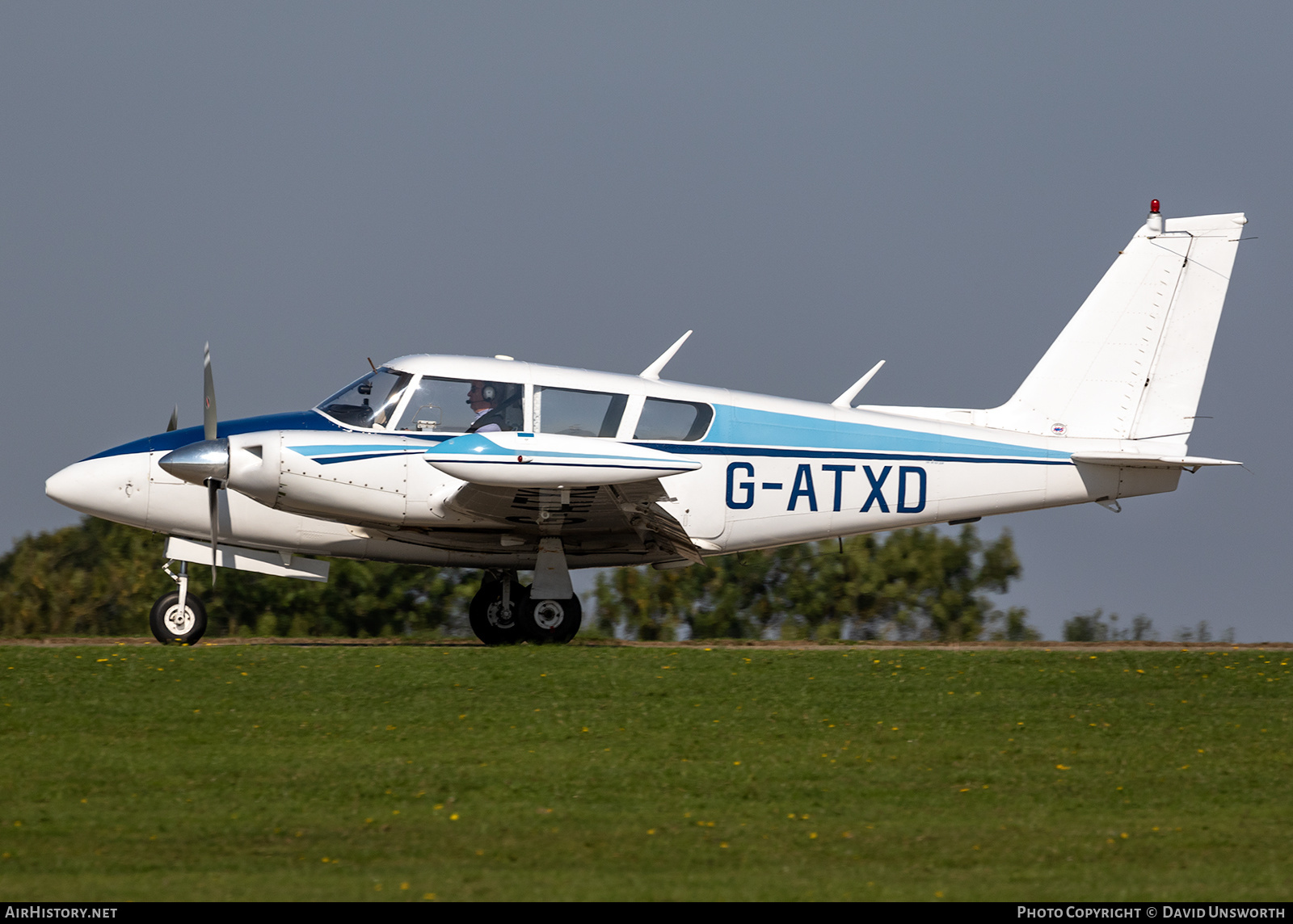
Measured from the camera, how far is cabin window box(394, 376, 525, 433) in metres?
11.1

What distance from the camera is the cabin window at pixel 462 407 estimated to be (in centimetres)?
1108

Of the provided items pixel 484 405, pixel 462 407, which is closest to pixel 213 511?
pixel 462 407

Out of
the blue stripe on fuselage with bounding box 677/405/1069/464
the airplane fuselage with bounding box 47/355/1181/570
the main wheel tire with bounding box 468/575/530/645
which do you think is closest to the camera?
the airplane fuselage with bounding box 47/355/1181/570

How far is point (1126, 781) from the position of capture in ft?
25.0

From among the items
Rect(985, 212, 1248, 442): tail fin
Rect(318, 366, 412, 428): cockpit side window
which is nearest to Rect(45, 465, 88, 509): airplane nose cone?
Rect(318, 366, 412, 428): cockpit side window

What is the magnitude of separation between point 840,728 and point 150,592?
438 inches

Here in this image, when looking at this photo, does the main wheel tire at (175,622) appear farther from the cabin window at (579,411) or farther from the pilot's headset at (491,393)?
the cabin window at (579,411)

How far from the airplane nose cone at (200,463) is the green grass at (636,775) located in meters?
1.40

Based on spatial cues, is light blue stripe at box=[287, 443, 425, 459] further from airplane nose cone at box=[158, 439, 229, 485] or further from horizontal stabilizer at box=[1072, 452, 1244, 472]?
horizontal stabilizer at box=[1072, 452, 1244, 472]

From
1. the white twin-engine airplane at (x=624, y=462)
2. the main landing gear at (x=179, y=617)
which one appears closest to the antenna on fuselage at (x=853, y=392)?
the white twin-engine airplane at (x=624, y=462)

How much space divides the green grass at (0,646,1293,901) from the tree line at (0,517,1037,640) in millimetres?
6487

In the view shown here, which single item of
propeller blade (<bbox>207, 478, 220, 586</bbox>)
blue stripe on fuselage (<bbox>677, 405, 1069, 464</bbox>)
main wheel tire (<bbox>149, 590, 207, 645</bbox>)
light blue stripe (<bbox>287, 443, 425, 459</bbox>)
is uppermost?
blue stripe on fuselage (<bbox>677, 405, 1069, 464</bbox>)

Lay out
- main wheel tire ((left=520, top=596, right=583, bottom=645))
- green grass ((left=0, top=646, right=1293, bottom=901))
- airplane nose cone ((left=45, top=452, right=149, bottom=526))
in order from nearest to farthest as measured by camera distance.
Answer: green grass ((left=0, top=646, right=1293, bottom=901)) → airplane nose cone ((left=45, top=452, right=149, bottom=526)) → main wheel tire ((left=520, top=596, right=583, bottom=645))

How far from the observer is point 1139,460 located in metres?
12.0
